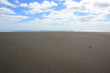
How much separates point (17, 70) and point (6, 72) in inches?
22.4

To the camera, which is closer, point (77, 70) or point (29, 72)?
point (29, 72)

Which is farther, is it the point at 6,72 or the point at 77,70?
the point at 77,70

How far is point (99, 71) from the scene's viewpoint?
458 cm

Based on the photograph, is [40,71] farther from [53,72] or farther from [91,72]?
[91,72]

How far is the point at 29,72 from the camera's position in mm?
4395

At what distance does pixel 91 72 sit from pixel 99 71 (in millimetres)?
553

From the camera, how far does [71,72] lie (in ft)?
14.7

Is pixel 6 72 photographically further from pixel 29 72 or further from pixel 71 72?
pixel 71 72

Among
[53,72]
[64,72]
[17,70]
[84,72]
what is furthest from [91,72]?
[17,70]

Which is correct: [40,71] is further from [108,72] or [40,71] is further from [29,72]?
[108,72]

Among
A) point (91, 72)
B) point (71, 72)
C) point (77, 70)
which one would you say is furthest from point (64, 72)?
point (91, 72)

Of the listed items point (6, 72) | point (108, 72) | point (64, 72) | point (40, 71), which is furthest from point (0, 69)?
point (108, 72)

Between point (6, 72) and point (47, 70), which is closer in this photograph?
point (6, 72)

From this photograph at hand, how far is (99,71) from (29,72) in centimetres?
422
